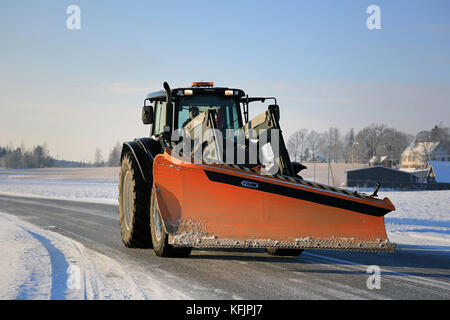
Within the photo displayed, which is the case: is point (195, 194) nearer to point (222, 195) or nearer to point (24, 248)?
point (222, 195)

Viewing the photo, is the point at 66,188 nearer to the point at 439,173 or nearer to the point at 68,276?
the point at 68,276

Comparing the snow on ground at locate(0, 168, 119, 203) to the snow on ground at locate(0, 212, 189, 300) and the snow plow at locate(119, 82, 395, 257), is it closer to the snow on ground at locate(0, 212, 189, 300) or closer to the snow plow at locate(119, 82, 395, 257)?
the snow on ground at locate(0, 212, 189, 300)

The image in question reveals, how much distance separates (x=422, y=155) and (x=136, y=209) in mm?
91817

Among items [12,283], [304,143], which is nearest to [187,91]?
[12,283]

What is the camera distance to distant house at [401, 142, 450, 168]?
9069 centimetres

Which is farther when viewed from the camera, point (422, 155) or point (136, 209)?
point (422, 155)

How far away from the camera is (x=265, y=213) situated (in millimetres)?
5859

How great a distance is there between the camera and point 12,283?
500 centimetres

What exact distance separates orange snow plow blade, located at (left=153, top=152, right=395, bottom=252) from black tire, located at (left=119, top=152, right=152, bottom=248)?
1360mm

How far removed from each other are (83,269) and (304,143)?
284ft

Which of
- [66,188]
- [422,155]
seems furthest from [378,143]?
[66,188]

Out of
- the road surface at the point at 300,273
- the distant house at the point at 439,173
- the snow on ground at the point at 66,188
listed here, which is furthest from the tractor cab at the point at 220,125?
the distant house at the point at 439,173
